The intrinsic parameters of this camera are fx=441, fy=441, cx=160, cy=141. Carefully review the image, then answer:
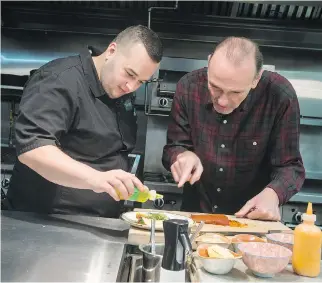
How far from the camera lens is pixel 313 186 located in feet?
10.3

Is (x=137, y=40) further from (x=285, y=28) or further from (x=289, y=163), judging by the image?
(x=285, y=28)

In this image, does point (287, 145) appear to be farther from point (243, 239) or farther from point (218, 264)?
point (218, 264)

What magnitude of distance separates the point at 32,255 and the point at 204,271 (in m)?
0.50

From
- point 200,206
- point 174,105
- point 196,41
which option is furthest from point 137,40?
point 196,41

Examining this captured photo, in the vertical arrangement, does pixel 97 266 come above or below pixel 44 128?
below

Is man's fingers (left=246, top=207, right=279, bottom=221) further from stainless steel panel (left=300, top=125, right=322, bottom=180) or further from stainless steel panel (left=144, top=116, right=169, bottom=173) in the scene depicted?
stainless steel panel (left=300, top=125, right=322, bottom=180)

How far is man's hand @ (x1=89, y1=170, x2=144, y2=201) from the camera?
1.46m

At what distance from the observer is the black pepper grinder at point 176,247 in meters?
1.09

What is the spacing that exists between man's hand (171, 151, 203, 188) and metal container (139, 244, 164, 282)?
642 millimetres

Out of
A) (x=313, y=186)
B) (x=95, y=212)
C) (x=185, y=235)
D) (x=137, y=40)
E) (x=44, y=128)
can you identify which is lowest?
(x=313, y=186)

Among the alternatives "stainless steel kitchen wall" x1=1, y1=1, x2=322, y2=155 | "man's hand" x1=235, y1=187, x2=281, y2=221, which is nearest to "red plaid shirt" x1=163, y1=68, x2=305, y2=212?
"man's hand" x1=235, y1=187, x2=281, y2=221

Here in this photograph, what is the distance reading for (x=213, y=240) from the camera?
1423mm

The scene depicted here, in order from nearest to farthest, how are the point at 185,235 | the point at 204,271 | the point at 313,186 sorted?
A: 1. the point at 185,235
2. the point at 204,271
3. the point at 313,186

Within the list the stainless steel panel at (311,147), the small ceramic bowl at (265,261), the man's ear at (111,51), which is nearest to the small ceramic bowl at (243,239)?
the small ceramic bowl at (265,261)
